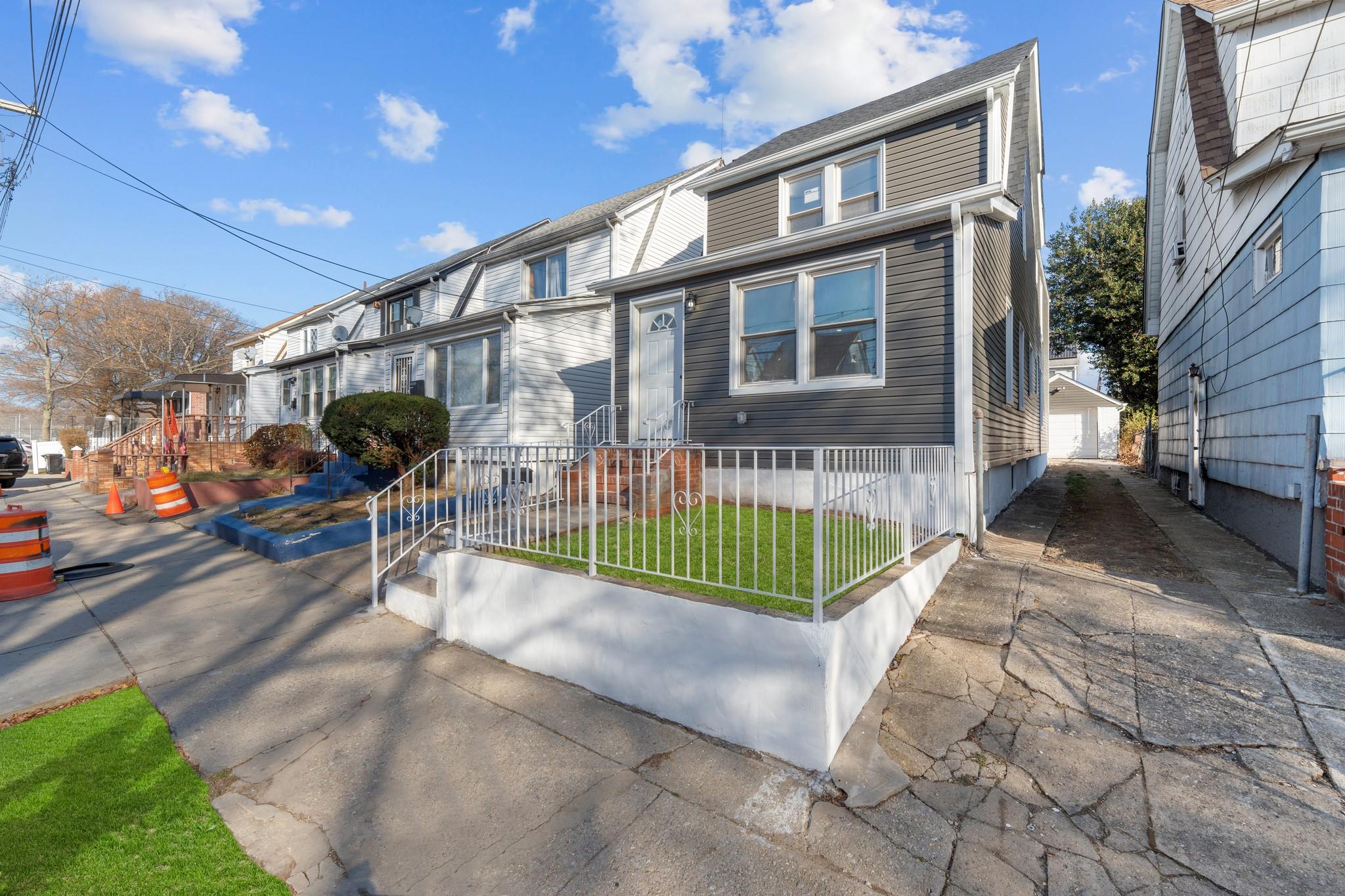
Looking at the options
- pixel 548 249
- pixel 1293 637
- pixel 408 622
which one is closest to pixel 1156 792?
pixel 1293 637

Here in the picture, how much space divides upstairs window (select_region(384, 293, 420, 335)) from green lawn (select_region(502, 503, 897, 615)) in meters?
14.9

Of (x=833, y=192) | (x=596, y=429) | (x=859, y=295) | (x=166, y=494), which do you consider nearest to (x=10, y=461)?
(x=166, y=494)

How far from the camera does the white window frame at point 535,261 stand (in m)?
14.0

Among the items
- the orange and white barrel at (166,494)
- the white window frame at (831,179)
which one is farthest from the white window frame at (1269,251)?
the orange and white barrel at (166,494)

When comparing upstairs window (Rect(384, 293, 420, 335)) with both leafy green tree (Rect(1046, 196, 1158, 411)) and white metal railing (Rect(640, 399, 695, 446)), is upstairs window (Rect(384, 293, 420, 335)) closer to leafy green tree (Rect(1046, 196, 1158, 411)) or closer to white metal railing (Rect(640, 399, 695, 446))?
white metal railing (Rect(640, 399, 695, 446))

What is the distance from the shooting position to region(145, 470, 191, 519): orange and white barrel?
1080 centimetres

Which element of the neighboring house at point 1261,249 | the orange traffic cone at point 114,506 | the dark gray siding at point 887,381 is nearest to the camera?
the neighboring house at point 1261,249

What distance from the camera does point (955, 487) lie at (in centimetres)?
650

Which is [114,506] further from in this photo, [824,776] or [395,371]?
[824,776]

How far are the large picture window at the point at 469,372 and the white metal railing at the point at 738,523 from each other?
645cm

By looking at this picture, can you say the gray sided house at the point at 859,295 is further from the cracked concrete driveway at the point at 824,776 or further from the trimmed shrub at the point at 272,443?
the trimmed shrub at the point at 272,443

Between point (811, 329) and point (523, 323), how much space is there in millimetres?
6606

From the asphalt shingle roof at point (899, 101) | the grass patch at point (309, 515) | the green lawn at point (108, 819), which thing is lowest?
the green lawn at point (108, 819)

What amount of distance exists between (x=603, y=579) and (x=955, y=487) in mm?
4517
